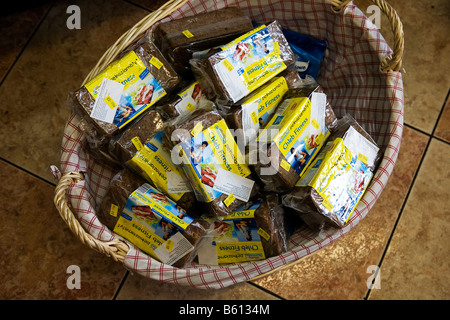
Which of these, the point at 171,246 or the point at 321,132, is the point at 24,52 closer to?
the point at 171,246

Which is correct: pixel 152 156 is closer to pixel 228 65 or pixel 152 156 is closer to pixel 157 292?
pixel 228 65

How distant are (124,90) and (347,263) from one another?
1.12 metres

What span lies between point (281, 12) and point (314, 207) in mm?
785

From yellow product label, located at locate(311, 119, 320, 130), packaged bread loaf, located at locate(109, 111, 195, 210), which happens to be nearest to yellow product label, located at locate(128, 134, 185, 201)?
packaged bread loaf, located at locate(109, 111, 195, 210)

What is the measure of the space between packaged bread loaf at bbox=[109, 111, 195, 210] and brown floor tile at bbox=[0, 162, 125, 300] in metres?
0.51

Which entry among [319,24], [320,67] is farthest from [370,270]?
[319,24]

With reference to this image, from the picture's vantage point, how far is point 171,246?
1.35 metres

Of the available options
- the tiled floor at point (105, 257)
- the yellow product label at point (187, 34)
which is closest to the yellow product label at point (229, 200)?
the tiled floor at point (105, 257)

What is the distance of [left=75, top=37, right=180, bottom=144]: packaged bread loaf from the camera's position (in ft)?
4.45

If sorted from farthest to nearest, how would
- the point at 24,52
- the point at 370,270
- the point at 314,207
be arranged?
the point at 24,52 < the point at 370,270 < the point at 314,207

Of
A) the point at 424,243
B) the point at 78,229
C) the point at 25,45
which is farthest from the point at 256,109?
the point at 25,45

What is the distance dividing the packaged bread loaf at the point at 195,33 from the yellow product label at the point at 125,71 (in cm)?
13

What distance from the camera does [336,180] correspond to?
1330mm

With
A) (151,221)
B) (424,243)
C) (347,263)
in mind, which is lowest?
(424,243)
